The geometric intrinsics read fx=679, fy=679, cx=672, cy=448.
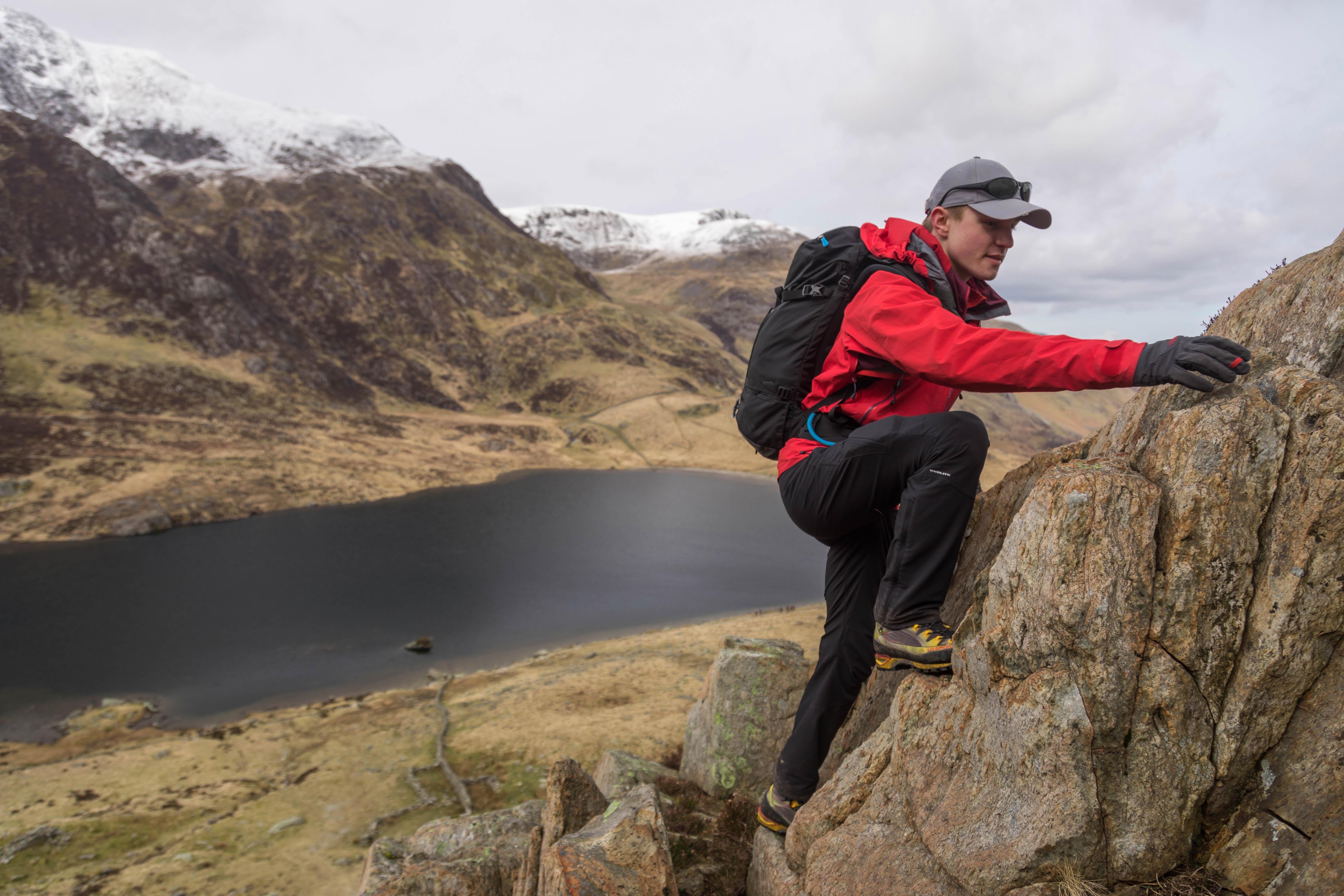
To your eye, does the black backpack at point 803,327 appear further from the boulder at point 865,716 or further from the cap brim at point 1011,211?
the boulder at point 865,716

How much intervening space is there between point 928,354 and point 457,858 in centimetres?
675

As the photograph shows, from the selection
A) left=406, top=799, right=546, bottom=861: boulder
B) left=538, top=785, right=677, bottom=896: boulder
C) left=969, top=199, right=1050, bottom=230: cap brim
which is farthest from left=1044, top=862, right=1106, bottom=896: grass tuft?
left=406, top=799, right=546, bottom=861: boulder

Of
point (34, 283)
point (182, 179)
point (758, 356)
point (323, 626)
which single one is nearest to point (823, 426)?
point (758, 356)

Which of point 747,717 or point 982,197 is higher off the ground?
point 982,197

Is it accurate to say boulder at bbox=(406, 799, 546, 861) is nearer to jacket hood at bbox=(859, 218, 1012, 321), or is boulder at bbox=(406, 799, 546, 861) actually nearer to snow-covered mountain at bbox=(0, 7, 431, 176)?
jacket hood at bbox=(859, 218, 1012, 321)

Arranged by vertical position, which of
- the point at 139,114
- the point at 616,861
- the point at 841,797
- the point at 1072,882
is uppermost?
the point at 139,114

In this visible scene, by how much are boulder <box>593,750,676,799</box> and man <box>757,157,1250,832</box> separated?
16.8 feet

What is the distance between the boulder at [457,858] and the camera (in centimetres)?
662

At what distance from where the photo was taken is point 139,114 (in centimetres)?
17875

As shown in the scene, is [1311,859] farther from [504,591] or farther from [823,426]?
[504,591]

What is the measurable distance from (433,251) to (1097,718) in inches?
6867

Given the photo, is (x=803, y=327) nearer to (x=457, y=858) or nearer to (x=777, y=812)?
(x=777, y=812)

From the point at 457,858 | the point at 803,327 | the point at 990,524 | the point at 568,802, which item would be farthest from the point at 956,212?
the point at 457,858

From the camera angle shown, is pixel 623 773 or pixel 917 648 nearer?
pixel 917 648
